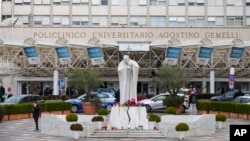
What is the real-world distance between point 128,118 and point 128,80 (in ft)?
5.66

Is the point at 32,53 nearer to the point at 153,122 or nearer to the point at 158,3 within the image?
the point at 153,122

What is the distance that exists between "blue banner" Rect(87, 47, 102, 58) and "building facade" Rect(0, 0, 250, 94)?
0.89 m

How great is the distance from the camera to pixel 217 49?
46.1m

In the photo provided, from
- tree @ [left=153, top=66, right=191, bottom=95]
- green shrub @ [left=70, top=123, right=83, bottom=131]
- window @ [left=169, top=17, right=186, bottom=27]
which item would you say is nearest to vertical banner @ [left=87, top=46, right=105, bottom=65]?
tree @ [left=153, top=66, right=191, bottom=95]

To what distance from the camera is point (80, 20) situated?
6338 centimetres

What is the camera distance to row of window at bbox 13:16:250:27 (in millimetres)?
63094

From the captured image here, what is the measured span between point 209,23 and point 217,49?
18.2 metres

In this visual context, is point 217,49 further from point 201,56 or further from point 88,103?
point 88,103

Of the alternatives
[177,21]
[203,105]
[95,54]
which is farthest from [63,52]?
[177,21]

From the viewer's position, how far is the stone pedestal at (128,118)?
21.0 metres

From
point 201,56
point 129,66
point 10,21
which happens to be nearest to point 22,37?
point 10,21

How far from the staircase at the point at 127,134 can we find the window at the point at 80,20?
144 ft

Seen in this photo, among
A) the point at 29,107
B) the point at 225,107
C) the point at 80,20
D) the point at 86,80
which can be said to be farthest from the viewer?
the point at 80,20

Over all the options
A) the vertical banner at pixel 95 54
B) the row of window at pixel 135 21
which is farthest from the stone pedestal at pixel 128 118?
the row of window at pixel 135 21
